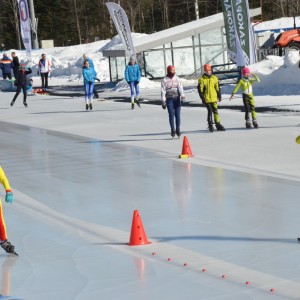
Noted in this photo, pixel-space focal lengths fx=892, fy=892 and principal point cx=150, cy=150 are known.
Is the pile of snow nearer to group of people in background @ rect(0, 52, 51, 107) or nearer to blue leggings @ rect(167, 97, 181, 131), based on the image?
group of people in background @ rect(0, 52, 51, 107)

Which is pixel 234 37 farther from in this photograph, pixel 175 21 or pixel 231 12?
pixel 175 21

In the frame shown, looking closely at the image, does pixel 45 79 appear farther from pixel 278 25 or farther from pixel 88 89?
pixel 278 25

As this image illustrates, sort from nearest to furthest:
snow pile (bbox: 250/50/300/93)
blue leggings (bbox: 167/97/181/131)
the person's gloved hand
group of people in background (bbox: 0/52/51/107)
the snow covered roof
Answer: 1. the person's gloved hand
2. blue leggings (bbox: 167/97/181/131)
3. snow pile (bbox: 250/50/300/93)
4. group of people in background (bbox: 0/52/51/107)
5. the snow covered roof

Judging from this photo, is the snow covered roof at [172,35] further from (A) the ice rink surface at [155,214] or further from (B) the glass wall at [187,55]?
(A) the ice rink surface at [155,214]

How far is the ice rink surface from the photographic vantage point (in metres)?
7.56

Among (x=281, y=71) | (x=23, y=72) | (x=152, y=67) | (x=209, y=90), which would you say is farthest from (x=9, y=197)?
(x=152, y=67)

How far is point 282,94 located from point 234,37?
7.91ft

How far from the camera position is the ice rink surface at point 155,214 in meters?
7.56

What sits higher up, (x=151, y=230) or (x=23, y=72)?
(x=23, y=72)

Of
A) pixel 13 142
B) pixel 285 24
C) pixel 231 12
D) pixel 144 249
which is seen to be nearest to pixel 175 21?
pixel 285 24

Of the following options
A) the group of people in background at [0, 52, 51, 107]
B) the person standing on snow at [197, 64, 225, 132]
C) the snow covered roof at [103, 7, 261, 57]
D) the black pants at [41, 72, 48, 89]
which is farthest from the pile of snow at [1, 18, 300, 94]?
the person standing on snow at [197, 64, 225, 132]

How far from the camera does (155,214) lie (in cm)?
1075

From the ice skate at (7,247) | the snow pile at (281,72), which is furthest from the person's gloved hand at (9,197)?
the snow pile at (281,72)

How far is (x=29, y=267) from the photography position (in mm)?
8391
